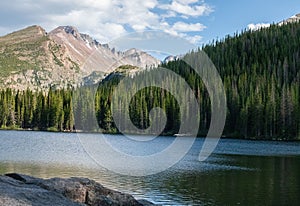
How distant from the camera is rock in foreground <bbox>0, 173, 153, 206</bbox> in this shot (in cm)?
1311

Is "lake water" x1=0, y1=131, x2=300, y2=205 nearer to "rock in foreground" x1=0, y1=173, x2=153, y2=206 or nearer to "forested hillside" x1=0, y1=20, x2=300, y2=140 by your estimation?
"rock in foreground" x1=0, y1=173, x2=153, y2=206

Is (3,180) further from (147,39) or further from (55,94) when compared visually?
(55,94)

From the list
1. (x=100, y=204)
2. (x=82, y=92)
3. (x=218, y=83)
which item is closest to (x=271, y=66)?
(x=218, y=83)

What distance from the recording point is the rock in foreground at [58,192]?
43.0ft

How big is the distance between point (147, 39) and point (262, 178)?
19.6 m

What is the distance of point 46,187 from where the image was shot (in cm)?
1578

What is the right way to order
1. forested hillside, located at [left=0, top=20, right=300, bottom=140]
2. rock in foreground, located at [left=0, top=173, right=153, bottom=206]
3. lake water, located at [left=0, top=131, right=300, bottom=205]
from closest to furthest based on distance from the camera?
1. rock in foreground, located at [left=0, top=173, right=153, bottom=206]
2. lake water, located at [left=0, top=131, right=300, bottom=205]
3. forested hillside, located at [left=0, top=20, right=300, bottom=140]

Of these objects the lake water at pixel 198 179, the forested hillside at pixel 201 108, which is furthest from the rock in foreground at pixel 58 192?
the forested hillside at pixel 201 108

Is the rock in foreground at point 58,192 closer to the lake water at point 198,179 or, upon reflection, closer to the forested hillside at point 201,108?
the lake water at point 198,179

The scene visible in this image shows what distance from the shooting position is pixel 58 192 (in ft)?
51.0

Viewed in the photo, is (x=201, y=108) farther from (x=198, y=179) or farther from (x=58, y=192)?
(x=58, y=192)

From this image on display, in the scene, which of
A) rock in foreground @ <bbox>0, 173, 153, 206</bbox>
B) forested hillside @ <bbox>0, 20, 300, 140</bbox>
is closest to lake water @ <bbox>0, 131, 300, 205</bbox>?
rock in foreground @ <bbox>0, 173, 153, 206</bbox>

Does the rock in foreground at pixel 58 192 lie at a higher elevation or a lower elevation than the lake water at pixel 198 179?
higher

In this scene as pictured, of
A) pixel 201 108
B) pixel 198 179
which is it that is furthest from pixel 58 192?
pixel 201 108
